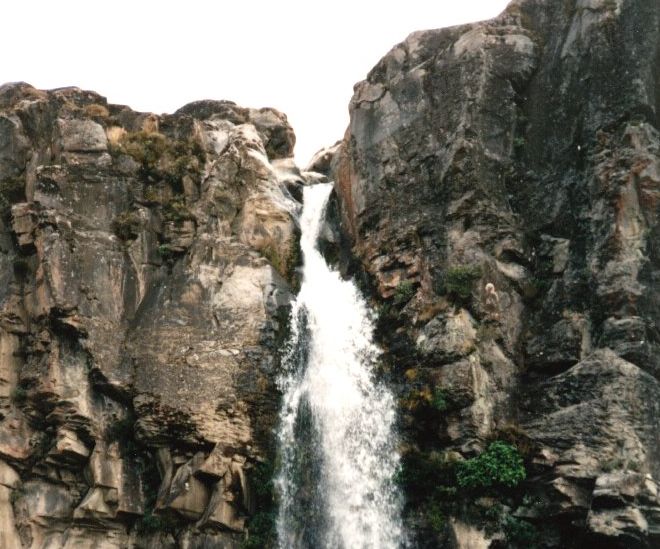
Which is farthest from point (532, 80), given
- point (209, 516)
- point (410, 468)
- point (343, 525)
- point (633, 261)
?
point (209, 516)

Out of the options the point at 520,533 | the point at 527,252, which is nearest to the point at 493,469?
the point at 520,533

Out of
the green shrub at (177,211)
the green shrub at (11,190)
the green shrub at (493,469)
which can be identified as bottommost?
the green shrub at (493,469)

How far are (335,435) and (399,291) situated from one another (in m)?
4.82

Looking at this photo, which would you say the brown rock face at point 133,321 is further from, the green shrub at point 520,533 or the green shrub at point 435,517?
the green shrub at point 520,533

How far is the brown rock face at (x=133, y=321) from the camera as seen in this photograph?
68.0ft

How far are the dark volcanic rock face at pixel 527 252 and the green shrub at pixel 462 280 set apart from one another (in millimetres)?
46

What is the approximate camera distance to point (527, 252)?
22.3 meters

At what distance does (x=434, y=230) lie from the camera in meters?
23.1

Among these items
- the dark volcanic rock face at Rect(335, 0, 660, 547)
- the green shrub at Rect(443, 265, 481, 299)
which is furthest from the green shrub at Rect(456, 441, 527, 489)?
the green shrub at Rect(443, 265, 481, 299)

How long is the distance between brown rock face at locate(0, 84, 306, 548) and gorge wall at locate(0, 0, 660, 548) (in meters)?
0.07

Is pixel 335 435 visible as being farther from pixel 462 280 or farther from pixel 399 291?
pixel 462 280

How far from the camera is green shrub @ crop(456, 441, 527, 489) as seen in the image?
18.3 m

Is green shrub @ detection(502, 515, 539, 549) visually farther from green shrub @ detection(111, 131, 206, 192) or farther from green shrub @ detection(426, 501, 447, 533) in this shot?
green shrub @ detection(111, 131, 206, 192)

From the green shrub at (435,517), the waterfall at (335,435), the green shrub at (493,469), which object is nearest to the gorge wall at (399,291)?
the green shrub at (435,517)
